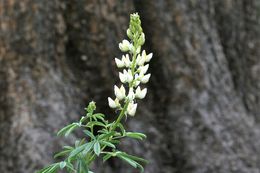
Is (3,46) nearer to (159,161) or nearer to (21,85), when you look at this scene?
(21,85)

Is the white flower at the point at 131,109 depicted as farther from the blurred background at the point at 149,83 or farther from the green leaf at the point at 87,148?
the blurred background at the point at 149,83

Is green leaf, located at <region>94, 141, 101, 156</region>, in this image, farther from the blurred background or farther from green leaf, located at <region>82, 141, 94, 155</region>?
the blurred background

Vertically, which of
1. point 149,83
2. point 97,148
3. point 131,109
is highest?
point 149,83

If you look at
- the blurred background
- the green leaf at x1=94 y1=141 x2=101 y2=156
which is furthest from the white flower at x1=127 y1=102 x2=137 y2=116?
the blurred background

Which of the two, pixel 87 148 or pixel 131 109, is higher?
pixel 131 109

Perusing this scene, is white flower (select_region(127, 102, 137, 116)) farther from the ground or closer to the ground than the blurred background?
closer to the ground

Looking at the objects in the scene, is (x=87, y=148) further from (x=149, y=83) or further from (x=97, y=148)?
(x=149, y=83)

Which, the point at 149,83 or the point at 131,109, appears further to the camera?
the point at 149,83

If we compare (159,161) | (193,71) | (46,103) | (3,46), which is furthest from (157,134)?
(3,46)

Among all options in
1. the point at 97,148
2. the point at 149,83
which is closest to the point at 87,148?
the point at 97,148
